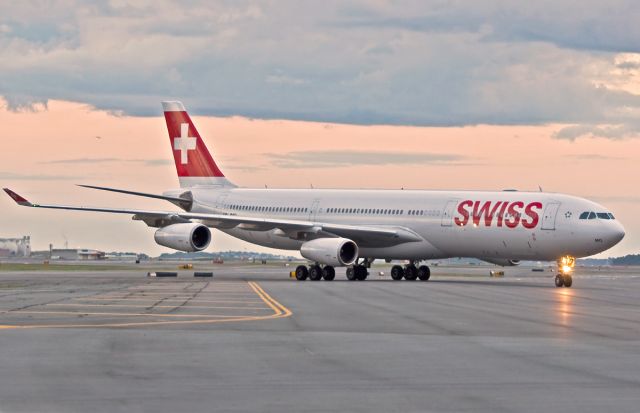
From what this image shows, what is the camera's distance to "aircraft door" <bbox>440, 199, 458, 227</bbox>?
2339 inches

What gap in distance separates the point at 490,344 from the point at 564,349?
4.77ft

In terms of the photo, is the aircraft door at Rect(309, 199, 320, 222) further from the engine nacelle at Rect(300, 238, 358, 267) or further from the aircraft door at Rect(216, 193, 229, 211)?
the aircraft door at Rect(216, 193, 229, 211)

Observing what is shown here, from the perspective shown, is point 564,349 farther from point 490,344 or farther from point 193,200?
point 193,200

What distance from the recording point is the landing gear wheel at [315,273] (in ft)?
207

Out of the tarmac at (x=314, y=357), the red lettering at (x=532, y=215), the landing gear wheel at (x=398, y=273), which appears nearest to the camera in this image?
the tarmac at (x=314, y=357)

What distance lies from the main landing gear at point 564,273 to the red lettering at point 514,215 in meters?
2.78

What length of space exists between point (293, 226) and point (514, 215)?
1237cm

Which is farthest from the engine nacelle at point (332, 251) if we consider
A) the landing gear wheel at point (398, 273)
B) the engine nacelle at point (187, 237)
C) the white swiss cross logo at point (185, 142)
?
the white swiss cross logo at point (185, 142)

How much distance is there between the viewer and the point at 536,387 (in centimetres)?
1515

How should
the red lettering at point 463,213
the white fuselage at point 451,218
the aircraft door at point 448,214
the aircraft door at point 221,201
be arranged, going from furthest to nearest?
the aircraft door at point 221,201, the aircraft door at point 448,214, the red lettering at point 463,213, the white fuselage at point 451,218

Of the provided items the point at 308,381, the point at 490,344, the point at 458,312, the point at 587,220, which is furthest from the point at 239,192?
the point at 308,381

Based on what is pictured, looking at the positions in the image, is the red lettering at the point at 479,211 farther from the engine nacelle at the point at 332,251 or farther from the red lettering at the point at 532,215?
the engine nacelle at the point at 332,251

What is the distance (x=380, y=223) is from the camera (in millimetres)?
63406

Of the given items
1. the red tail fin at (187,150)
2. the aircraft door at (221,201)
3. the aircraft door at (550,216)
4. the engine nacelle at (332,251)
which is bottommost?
the engine nacelle at (332,251)
